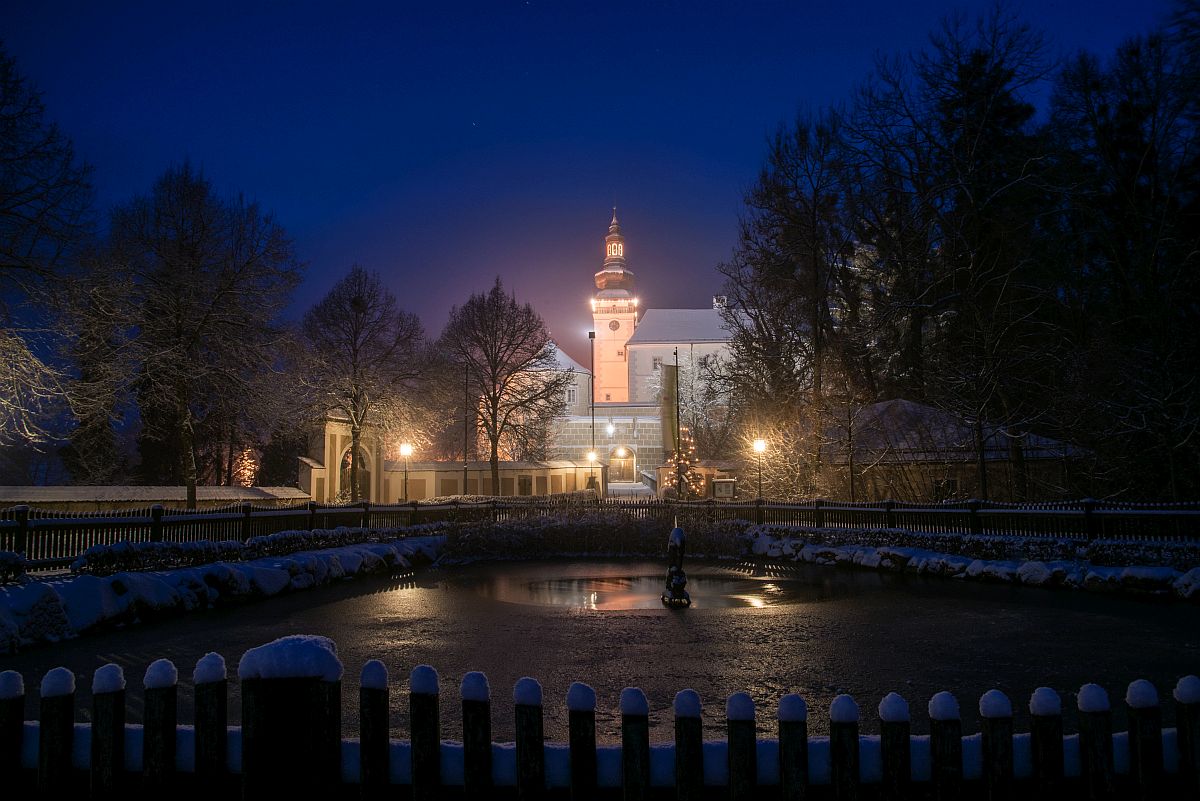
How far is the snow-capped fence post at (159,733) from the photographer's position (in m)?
3.15

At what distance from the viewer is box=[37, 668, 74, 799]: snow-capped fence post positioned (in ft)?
10.4

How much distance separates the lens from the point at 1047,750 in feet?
10.1

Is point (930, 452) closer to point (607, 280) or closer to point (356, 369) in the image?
point (356, 369)

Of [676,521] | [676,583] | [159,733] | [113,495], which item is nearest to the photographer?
[159,733]

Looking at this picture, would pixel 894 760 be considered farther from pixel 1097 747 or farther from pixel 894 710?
pixel 1097 747

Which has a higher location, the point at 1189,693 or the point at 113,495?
the point at 113,495

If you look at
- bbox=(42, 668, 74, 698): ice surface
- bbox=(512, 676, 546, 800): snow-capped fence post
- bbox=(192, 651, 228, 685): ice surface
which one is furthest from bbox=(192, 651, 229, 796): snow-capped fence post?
bbox=(512, 676, 546, 800): snow-capped fence post

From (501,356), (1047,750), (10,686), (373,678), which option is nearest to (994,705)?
(1047,750)

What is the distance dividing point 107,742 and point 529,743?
1814 millimetres

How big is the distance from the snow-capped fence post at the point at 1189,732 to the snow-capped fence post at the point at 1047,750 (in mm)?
557

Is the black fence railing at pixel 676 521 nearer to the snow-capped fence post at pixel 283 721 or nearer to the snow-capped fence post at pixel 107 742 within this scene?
the snow-capped fence post at pixel 107 742

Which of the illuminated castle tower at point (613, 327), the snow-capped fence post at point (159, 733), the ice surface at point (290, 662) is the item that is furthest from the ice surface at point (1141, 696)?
the illuminated castle tower at point (613, 327)

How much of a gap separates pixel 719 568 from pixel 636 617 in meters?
8.72

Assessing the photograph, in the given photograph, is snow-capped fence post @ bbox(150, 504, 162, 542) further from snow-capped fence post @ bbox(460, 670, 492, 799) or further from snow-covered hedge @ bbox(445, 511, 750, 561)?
snow-capped fence post @ bbox(460, 670, 492, 799)
